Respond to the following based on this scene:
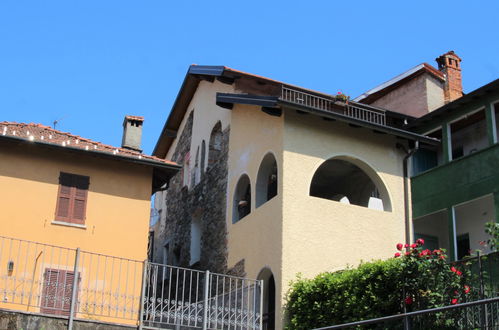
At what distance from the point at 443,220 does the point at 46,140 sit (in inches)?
422

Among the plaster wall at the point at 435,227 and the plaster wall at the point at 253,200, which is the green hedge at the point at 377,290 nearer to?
the plaster wall at the point at 253,200

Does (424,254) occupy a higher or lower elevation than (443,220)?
lower

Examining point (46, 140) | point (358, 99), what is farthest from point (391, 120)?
point (46, 140)

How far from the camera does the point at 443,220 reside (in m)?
20.5

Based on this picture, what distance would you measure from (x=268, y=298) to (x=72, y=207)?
4832 mm

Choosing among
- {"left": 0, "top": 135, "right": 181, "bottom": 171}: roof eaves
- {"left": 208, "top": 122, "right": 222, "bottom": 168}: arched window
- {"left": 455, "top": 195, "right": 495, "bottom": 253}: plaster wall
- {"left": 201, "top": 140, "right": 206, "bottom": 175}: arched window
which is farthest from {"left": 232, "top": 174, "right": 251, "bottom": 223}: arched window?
{"left": 455, "top": 195, "right": 495, "bottom": 253}: plaster wall

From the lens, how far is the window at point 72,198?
1609 centimetres

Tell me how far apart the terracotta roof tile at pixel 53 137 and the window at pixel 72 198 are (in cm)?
70

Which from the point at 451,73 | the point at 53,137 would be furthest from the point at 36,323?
the point at 451,73

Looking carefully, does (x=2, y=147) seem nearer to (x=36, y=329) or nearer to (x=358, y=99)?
(x=36, y=329)

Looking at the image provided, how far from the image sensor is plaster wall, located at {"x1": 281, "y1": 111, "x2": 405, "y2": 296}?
16.2 metres

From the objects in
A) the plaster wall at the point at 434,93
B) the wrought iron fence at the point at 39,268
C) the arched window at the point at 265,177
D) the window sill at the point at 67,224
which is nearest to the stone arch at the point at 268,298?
the arched window at the point at 265,177

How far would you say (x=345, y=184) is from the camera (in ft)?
69.4

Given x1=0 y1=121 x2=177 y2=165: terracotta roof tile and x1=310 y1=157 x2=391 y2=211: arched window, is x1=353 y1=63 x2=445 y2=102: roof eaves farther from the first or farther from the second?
x1=0 y1=121 x2=177 y2=165: terracotta roof tile
